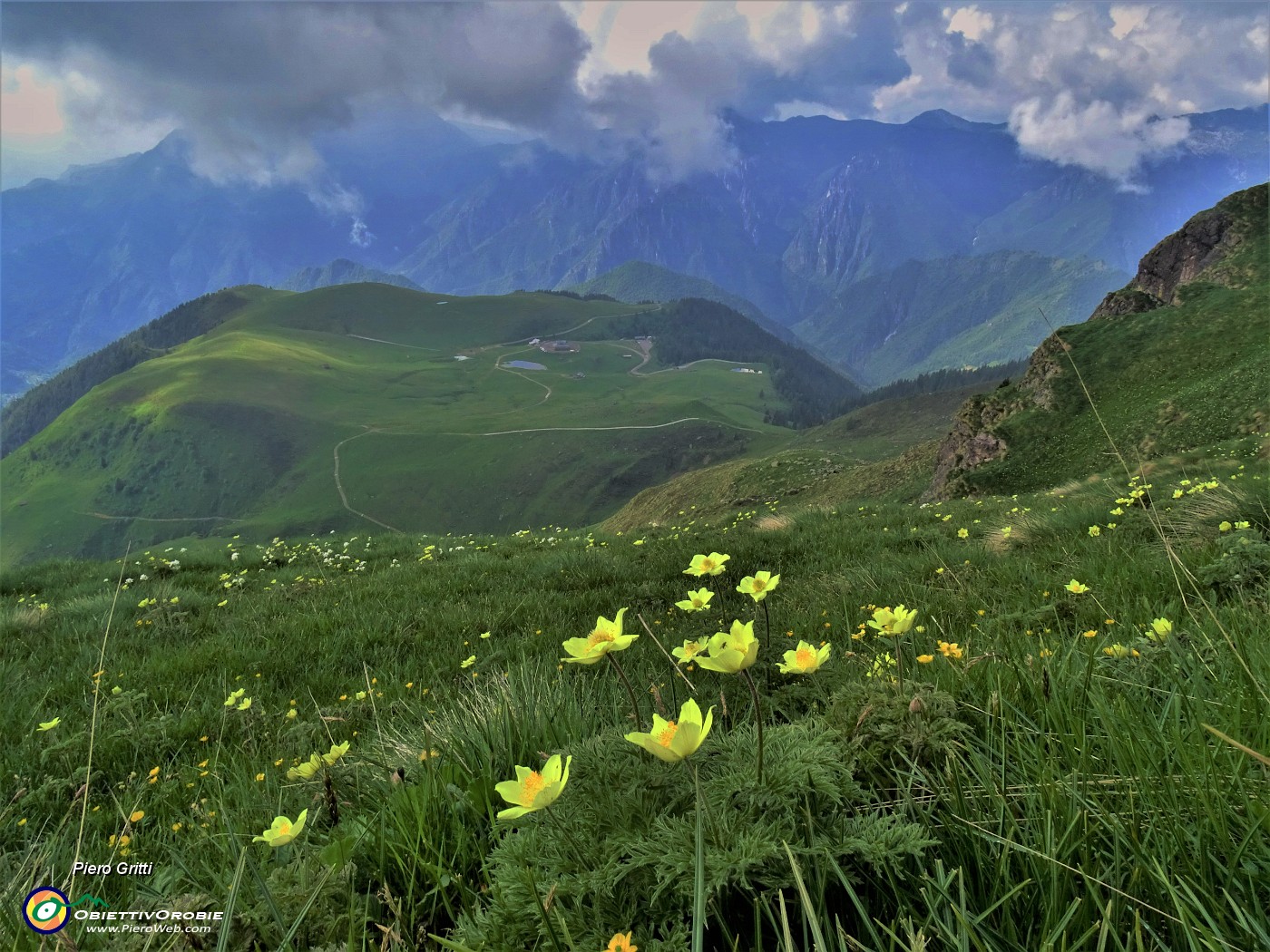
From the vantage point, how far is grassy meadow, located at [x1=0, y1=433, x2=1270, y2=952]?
1.19m

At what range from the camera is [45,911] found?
53.6 inches

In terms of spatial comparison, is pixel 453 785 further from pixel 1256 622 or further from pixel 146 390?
pixel 146 390

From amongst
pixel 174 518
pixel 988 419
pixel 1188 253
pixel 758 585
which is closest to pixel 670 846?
pixel 758 585

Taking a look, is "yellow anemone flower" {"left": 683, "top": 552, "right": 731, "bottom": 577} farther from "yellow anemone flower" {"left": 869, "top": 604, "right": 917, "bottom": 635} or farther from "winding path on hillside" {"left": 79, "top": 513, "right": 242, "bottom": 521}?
"winding path on hillside" {"left": 79, "top": 513, "right": 242, "bottom": 521}

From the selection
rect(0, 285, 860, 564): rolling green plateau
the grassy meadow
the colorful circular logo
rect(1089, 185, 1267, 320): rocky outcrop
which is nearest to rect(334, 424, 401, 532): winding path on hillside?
rect(0, 285, 860, 564): rolling green plateau

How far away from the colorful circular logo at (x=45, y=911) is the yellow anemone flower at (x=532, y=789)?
3.33 ft

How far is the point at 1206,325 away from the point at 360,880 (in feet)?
117

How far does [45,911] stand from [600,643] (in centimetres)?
135

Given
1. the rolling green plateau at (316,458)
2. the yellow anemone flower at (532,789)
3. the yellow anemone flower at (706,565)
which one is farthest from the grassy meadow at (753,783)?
the rolling green plateau at (316,458)

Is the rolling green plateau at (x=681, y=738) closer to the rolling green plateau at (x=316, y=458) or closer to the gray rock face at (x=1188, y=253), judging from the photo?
the gray rock face at (x=1188, y=253)

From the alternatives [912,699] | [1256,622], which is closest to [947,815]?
[912,699]

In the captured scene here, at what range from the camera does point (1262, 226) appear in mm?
30312

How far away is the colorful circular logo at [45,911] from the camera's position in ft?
4.28

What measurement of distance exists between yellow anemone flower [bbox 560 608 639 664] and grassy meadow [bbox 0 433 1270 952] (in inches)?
5.9
